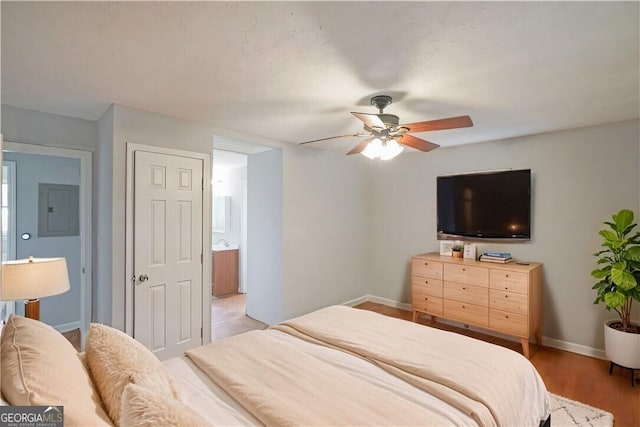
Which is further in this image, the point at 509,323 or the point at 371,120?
the point at 509,323

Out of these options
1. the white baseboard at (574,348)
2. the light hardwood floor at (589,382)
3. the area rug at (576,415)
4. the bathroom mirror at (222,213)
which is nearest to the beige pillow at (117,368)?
the area rug at (576,415)

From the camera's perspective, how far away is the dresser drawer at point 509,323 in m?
3.19

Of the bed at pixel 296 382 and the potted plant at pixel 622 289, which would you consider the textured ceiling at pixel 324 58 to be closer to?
the potted plant at pixel 622 289

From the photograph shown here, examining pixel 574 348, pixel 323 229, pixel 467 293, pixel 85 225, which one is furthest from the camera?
pixel 323 229

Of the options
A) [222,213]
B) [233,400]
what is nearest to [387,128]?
[233,400]

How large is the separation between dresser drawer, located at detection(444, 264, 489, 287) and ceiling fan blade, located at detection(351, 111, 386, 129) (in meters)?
2.12

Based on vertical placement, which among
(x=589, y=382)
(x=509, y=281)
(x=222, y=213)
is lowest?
(x=589, y=382)

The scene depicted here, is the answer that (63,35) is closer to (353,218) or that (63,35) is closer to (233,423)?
(233,423)

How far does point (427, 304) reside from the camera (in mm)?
3941

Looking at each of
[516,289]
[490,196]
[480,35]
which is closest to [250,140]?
[480,35]

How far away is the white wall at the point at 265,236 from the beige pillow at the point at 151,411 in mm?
3007

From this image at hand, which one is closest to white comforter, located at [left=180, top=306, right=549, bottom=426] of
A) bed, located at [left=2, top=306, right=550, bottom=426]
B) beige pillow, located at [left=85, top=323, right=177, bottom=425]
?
bed, located at [left=2, top=306, right=550, bottom=426]

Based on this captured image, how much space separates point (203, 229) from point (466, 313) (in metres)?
3.01

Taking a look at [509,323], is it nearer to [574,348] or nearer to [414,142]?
[574,348]
